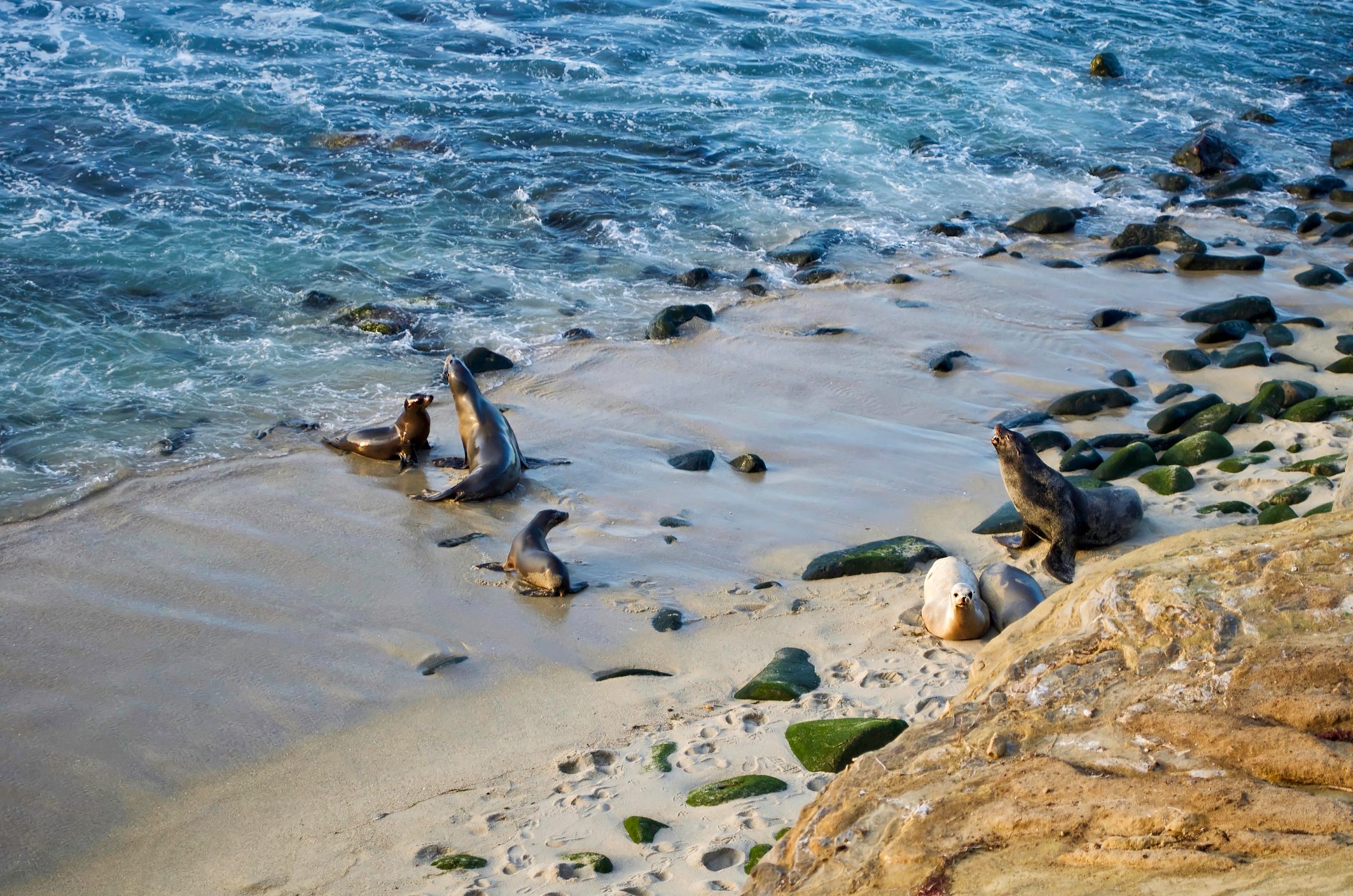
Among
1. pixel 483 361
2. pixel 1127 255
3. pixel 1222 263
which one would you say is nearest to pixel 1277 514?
pixel 483 361

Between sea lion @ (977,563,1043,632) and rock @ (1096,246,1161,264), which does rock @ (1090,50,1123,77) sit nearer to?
rock @ (1096,246,1161,264)

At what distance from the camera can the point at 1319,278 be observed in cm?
1320

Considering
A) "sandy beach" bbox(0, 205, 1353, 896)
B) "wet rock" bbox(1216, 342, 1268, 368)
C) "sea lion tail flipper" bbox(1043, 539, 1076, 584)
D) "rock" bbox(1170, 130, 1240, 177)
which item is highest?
"rock" bbox(1170, 130, 1240, 177)

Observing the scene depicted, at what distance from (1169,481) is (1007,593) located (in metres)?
2.16

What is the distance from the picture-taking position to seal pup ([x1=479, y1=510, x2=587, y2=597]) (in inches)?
277

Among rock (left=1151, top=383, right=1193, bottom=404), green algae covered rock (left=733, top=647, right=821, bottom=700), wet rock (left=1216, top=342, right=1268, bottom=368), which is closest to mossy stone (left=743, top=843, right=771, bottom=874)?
green algae covered rock (left=733, top=647, right=821, bottom=700)

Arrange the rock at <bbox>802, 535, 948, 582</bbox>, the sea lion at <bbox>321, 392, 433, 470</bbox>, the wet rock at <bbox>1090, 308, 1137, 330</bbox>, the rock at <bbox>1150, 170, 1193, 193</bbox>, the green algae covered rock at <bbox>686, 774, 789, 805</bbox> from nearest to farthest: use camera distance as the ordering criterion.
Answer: the green algae covered rock at <bbox>686, 774, 789, 805</bbox> → the rock at <bbox>802, 535, 948, 582</bbox> → the sea lion at <bbox>321, 392, 433, 470</bbox> → the wet rock at <bbox>1090, 308, 1137, 330</bbox> → the rock at <bbox>1150, 170, 1193, 193</bbox>

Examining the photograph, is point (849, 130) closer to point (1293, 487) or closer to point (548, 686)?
point (1293, 487)

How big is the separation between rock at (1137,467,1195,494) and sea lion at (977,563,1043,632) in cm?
174

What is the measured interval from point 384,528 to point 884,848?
5.47 metres

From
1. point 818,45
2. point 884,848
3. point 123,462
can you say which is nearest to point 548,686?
point 884,848

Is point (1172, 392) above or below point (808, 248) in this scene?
below

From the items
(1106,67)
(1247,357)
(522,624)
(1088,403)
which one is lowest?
(522,624)

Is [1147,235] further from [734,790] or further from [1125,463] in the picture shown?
[734,790]
